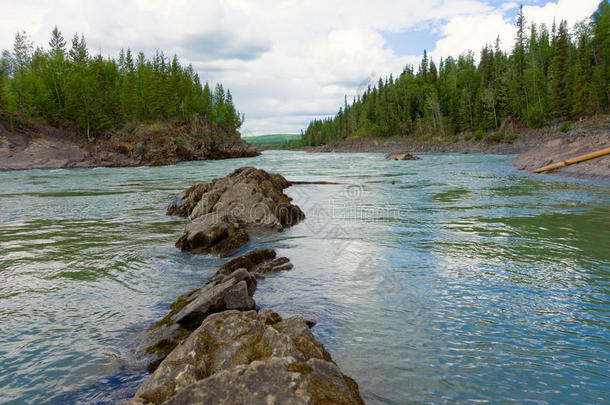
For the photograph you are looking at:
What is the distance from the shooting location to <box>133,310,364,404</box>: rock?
2469 millimetres

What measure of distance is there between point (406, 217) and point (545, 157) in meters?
20.4

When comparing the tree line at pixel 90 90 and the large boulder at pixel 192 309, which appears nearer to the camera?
the large boulder at pixel 192 309

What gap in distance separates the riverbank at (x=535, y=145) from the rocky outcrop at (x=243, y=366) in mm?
22574

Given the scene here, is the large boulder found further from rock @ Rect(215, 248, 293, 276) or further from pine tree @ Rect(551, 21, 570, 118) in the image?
pine tree @ Rect(551, 21, 570, 118)

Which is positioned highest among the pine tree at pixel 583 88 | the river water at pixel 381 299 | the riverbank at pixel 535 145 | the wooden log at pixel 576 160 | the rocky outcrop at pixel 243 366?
the pine tree at pixel 583 88

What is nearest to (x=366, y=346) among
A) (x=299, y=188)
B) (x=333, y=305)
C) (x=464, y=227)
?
(x=333, y=305)

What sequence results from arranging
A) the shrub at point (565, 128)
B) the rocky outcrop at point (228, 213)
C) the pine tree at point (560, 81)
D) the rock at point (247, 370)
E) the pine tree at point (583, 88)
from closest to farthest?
1. the rock at point (247, 370)
2. the rocky outcrop at point (228, 213)
3. the shrub at point (565, 128)
4. the pine tree at point (583, 88)
5. the pine tree at point (560, 81)

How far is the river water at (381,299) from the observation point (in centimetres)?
386

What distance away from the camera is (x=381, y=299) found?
593 centimetres

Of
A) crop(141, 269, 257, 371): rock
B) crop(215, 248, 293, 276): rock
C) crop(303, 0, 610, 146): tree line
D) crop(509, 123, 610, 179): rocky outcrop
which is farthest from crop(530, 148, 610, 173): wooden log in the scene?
crop(303, 0, 610, 146): tree line

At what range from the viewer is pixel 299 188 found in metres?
22.9

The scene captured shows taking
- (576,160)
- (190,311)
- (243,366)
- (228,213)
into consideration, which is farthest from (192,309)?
(576,160)

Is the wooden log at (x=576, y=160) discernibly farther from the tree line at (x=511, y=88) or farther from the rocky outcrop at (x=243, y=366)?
the tree line at (x=511, y=88)

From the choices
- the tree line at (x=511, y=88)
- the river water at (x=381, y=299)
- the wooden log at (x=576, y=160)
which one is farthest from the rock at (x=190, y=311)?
the tree line at (x=511, y=88)
